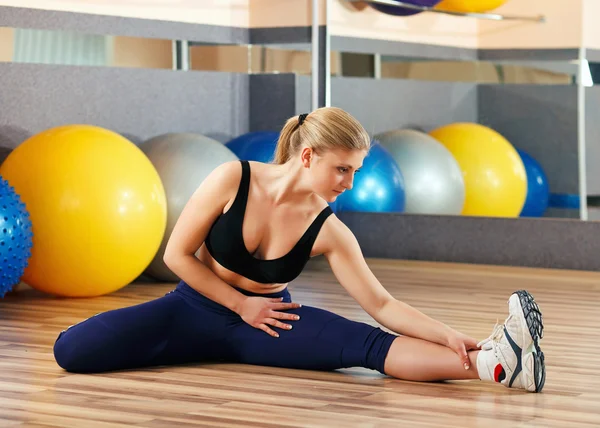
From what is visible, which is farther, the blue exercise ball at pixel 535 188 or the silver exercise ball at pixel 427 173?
the silver exercise ball at pixel 427 173

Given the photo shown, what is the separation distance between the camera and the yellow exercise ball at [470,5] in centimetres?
509

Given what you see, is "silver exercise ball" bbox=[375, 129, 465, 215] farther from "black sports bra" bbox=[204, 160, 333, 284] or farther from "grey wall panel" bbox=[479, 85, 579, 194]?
"black sports bra" bbox=[204, 160, 333, 284]

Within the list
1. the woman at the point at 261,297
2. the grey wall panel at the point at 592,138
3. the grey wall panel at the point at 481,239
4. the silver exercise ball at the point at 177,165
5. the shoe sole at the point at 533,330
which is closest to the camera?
the shoe sole at the point at 533,330

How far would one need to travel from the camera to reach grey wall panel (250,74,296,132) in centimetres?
574

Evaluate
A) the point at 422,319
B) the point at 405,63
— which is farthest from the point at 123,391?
the point at 405,63

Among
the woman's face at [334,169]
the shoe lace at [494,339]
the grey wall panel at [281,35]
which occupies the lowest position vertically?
the shoe lace at [494,339]

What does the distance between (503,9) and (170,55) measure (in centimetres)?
159

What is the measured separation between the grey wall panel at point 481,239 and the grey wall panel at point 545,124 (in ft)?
0.69

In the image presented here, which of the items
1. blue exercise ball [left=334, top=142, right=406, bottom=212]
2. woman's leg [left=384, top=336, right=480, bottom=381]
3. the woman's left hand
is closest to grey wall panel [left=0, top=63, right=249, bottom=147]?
blue exercise ball [left=334, top=142, right=406, bottom=212]

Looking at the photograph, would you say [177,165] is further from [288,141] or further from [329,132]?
[329,132]

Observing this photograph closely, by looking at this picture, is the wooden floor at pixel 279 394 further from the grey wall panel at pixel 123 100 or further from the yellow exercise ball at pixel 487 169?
the yellow exercise ball at pixel 487 169

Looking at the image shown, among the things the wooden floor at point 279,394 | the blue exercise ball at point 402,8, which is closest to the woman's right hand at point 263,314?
the wooden floor at point 279,394

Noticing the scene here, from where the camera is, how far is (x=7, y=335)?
332cm

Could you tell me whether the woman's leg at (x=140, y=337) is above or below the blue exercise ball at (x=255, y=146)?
below
